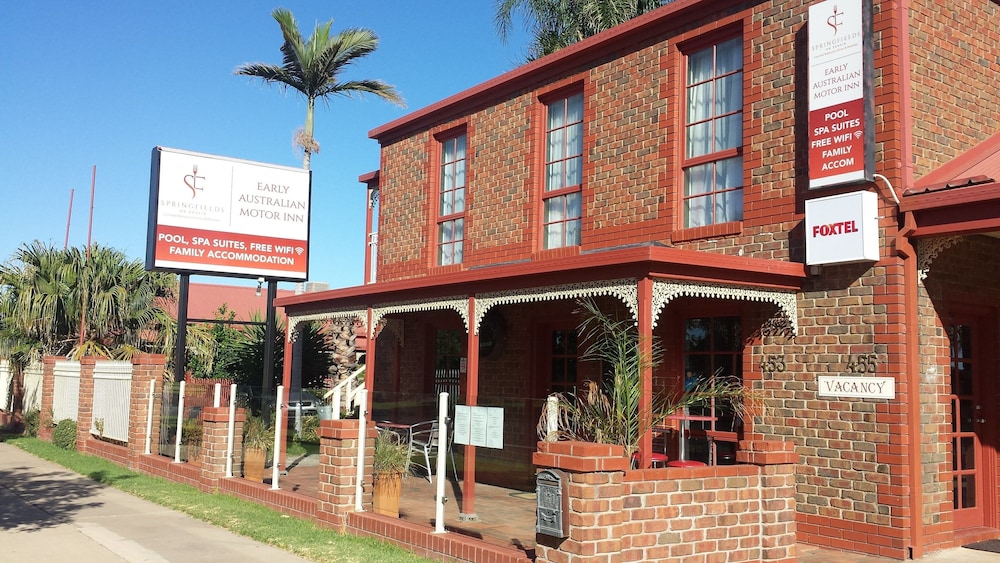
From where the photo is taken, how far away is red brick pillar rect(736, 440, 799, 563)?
722 centimetres

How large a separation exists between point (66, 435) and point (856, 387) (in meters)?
16.0

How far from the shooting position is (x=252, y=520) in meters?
10.1

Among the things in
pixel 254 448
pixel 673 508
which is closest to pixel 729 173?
pixel 673 508

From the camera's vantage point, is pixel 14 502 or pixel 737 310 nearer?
pixel 737 310

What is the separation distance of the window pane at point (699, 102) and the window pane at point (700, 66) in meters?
0.11

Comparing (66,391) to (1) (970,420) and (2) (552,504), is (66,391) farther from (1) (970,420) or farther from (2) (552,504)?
(1) (970,420)

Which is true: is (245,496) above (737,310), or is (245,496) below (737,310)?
below

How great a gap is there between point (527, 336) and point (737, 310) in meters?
4.00

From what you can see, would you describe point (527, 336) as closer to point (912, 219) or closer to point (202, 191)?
point (912, 219)

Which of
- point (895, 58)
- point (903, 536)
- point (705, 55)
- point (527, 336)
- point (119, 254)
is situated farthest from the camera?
point (119, 254)

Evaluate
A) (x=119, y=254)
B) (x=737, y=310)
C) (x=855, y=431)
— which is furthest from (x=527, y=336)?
(x=119, y=254)

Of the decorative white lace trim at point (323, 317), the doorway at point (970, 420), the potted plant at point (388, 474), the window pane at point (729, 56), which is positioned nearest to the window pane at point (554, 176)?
the window pane at point (729, 56)

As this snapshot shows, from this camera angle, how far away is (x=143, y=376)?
15250 millimetres

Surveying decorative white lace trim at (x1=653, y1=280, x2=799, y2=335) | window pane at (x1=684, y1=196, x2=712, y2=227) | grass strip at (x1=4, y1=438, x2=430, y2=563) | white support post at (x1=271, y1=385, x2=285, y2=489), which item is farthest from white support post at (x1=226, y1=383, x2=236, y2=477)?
window pane at (x1=684, y1=196, x2=712, y2=227)
